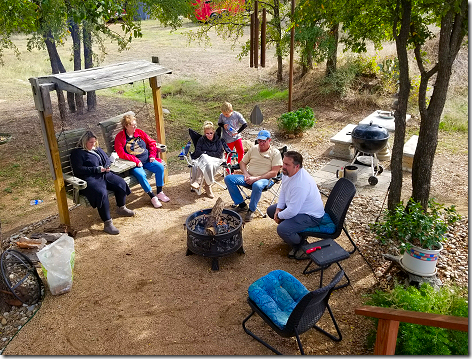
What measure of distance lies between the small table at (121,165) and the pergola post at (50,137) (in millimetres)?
693

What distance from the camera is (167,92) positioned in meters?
13.4

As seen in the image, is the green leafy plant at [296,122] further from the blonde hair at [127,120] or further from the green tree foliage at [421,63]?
the blonde hair at [127,120]

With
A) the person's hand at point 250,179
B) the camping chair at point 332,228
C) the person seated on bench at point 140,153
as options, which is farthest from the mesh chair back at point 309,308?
the person seated on bench at point 140,153

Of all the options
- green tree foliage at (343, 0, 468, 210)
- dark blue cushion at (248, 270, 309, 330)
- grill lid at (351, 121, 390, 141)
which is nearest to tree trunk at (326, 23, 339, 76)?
grill lid at (351, 121, 390, 141)

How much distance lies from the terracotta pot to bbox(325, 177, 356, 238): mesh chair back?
746 millimetres

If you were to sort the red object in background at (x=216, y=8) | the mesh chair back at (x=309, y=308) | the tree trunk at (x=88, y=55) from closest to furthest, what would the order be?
the mesh chair back at (x=309, y=308) → the tree trunk at (x=88, y=55) → the red object in background at (x=216, y=8)

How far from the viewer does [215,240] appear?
4633 millimetres

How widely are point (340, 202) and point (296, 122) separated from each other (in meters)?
4.75

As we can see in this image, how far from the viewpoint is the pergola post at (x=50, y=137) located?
4961mm

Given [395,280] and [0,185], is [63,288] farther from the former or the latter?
[0,185]

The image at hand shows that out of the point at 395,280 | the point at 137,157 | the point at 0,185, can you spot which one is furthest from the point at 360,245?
the point at 0,185

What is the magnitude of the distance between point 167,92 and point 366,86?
6033 millimetres

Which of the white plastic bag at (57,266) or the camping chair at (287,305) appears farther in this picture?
the white plastic bag at (57,266)

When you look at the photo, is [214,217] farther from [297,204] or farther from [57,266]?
[57,266]
